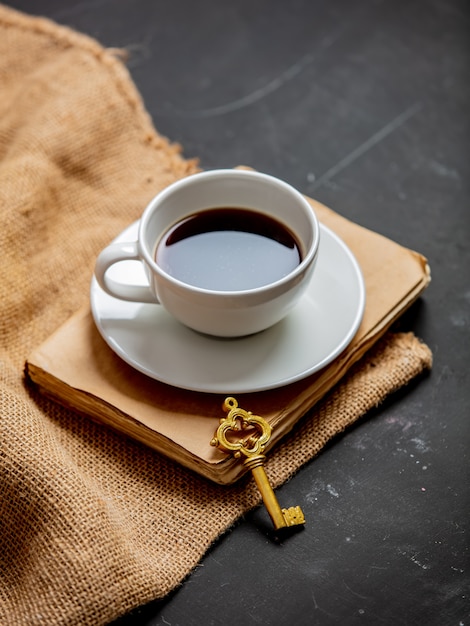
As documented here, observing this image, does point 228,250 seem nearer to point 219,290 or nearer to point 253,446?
point 219,290

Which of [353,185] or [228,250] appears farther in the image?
[353,185]

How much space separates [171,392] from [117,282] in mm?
136

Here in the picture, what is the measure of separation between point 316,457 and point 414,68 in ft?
2.46

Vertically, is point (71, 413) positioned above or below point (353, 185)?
below

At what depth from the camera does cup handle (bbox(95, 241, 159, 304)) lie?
0.83 metres

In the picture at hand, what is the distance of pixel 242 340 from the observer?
0.87m

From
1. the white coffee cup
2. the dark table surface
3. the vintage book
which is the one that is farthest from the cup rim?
the dark table surface

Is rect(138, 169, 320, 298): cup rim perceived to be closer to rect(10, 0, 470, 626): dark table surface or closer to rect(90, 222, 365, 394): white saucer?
rect(90, 222, 365, 394): white saucer

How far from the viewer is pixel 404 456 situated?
880mm

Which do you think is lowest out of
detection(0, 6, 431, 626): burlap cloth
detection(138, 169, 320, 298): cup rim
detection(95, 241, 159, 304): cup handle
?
detection(0, 6, 431, 626): burlap cloth

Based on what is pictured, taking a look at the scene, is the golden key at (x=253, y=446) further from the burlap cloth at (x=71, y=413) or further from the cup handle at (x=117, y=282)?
the cup handle at (x=117, y=282)

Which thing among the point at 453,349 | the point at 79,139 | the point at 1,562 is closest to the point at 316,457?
the point at 453,349

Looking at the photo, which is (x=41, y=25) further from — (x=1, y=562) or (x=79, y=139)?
(x=1, y=562)

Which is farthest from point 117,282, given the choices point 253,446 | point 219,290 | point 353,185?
point 353,185
